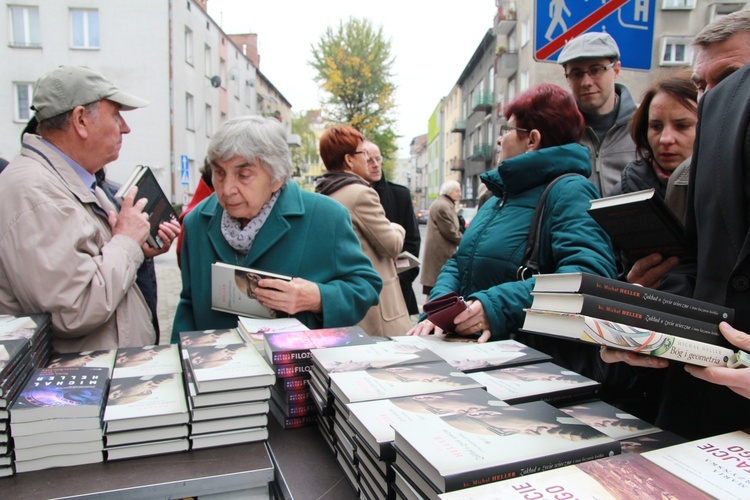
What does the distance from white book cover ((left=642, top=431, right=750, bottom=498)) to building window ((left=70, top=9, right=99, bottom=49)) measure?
845 inches

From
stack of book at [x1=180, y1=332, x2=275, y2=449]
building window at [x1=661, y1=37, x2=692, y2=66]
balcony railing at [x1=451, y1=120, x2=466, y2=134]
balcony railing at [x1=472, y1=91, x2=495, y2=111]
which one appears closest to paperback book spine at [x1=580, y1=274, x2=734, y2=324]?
stack of book at [x1=180, y1=332, x2=275, y2=449]

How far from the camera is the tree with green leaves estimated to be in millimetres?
26859

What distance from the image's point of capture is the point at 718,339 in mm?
1081

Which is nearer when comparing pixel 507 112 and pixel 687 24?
pixel 507 112

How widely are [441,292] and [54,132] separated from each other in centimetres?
172

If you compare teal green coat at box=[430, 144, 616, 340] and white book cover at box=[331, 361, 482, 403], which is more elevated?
teal green coat at box=[430, 144, 616, 340]

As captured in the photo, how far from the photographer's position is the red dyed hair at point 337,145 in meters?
3.74

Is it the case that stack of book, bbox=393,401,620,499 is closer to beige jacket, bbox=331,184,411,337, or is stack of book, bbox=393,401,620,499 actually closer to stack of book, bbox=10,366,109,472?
stack of book, bbox=10,366,109,472

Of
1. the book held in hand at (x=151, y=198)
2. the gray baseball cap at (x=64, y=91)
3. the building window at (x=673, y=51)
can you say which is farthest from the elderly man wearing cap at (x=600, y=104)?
the building window at (x=673, y=51)

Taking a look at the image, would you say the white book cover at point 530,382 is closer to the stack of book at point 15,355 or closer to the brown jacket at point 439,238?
the stack of book at point 15,355

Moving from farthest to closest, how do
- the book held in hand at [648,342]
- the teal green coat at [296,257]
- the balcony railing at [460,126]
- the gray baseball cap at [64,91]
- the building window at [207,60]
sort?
1. the balcony railing at [460,126]
2. the building window at [207,60]
3. the teal green coat at [296,257]
4. the gray baseball cap at [64,91]
5. the book held in hand at [648,342]

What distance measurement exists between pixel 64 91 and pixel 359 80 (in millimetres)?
26132

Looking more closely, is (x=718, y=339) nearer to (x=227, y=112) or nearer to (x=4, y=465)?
(x=4, y=465)

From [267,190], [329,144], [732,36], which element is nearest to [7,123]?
[329,144]
